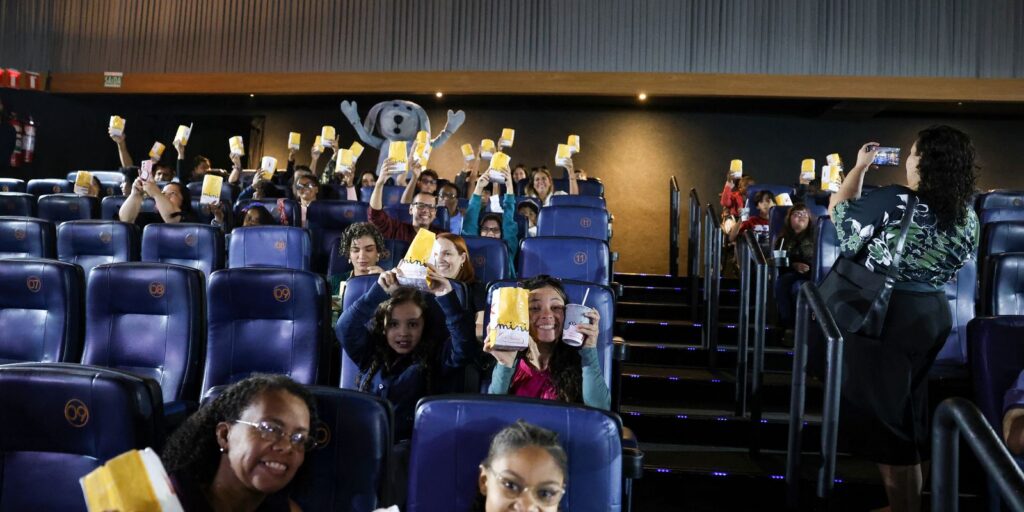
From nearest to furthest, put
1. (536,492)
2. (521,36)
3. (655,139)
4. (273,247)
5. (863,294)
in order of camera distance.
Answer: (536,492) → (863,294) → (273,247) → (521,36) → (655,139)

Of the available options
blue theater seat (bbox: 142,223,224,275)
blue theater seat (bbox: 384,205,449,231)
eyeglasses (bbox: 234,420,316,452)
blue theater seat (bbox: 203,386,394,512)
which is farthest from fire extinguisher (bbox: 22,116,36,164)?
eyeglasses (bbox: 234,420,316,452)

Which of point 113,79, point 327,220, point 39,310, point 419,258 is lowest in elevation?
point 39,310

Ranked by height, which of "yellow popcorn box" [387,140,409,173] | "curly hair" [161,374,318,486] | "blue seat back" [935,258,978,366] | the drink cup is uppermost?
"yellow popcorn box" [387,140,409,173]

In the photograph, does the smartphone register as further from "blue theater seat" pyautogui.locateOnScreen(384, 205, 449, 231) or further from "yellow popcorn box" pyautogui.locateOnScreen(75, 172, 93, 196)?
"yellow popcorn box" pyautogui.locateOnScreen(75, 172, 93, 196)

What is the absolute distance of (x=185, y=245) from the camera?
4293 millimetres

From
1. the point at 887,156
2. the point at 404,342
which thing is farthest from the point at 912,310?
the point at 404,342

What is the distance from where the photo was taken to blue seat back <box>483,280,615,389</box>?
2795 millimetres

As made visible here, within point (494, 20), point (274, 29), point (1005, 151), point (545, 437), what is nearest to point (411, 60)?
point (494, 20)

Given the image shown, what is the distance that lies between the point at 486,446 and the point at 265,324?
150 centimetres

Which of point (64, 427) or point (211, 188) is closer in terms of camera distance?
point (64, 427)

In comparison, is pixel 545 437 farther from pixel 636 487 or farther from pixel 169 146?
pixel 169 146

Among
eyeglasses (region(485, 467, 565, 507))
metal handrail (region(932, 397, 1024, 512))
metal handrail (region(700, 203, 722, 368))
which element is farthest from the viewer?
metal handrail (region(700, 203, 722, 368))

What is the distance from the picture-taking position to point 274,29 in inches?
390

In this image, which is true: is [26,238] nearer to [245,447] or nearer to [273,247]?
[273,247]
